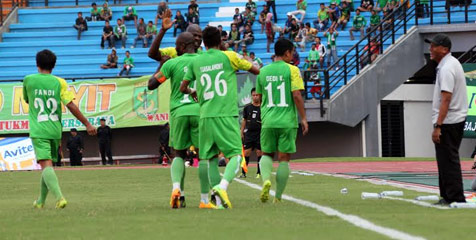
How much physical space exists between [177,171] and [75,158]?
77.6 feet

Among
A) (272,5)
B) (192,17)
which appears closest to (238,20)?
(272,5)

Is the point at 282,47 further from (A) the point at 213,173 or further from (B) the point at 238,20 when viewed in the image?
(B) the point at 238,20

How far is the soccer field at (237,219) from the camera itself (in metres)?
7.81

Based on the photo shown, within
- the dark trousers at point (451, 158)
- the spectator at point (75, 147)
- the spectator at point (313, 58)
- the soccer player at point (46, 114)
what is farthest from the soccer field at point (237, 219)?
the spectator at point (313, 58)

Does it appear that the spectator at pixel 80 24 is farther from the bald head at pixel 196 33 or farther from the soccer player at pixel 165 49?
the bald head at pixel 196 33

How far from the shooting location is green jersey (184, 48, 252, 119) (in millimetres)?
10875

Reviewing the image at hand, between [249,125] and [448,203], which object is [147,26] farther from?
[448,203]

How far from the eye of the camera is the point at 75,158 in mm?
34344

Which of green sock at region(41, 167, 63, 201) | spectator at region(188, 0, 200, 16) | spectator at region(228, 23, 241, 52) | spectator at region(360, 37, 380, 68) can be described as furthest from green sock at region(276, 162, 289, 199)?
spectator at region(188, 0, 200, 16)

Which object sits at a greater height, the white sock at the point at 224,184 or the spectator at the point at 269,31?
the white sock at the point at 224,184

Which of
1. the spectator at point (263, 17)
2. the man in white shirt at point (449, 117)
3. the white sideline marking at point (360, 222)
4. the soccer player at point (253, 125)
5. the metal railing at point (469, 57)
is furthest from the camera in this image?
the spectator at point (263, 17)

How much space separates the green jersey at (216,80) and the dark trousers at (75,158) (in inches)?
937

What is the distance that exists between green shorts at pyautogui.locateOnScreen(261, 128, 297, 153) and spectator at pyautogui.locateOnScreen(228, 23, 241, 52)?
25180 mm

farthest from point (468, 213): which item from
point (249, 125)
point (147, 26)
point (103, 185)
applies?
point (147, 26)
